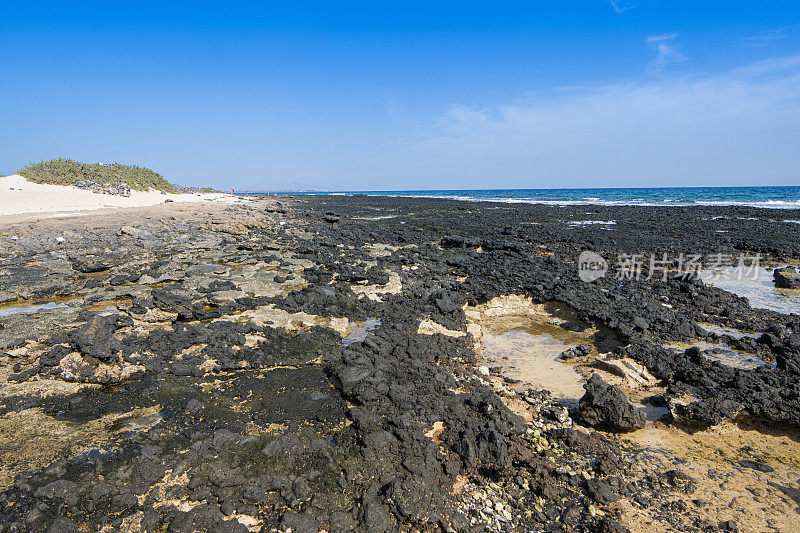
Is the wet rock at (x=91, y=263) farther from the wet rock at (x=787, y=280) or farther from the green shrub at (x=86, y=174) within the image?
the green shrub at (x=86, y=174)

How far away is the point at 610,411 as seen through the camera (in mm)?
4457

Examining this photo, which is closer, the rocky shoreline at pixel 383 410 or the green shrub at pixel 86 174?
the rocky shoreline at pixel 383 410

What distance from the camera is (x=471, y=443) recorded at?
3.98 metres

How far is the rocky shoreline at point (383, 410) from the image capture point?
329 cm

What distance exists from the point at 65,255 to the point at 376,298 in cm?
1125

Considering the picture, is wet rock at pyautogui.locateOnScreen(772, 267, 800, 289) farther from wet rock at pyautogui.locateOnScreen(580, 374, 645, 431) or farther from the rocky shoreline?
wet rock at pyautogui.locateOnScreen(580, 374, 645, 431)

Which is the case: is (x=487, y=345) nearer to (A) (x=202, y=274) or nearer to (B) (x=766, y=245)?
(A) (x=202, y=274)

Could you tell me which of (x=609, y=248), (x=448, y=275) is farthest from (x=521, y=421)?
(x=609, y=248)

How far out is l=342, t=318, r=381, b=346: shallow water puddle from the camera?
7061 mm

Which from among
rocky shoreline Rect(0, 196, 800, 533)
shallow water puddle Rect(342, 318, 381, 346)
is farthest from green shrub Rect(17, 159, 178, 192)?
shallow water puddle Rect(342, 318, 381, 346)

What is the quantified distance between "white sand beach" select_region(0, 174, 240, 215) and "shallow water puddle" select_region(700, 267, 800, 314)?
34.2 meters

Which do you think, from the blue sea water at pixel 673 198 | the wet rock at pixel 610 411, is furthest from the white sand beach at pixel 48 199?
the blue sea water at pixel 673 198

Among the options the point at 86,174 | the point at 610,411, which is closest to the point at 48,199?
the point at 86,174

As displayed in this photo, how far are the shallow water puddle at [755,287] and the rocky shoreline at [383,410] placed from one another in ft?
3.52
